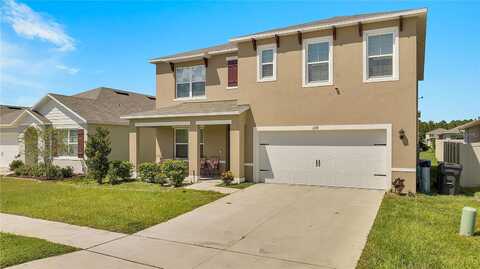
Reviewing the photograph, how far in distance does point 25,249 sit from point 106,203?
413 cm

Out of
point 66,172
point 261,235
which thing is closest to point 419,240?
point 261,235

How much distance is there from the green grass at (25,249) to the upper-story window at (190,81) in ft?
36.0

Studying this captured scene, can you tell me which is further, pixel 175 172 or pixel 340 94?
pixel 175 172

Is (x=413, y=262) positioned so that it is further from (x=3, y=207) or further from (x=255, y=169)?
(x=3, y=207)

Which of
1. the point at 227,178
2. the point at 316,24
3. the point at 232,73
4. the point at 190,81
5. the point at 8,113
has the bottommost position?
the point at 227,178

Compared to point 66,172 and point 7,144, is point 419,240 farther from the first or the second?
point 7,144

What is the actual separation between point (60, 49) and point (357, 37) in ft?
46.8

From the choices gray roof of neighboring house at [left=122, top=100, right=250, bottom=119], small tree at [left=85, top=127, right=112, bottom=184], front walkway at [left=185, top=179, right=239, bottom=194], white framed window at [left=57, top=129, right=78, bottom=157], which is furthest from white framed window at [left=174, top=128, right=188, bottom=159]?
white framed window at [left=57, top=129, right=78, bottom=157]

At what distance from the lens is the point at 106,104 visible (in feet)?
69.2

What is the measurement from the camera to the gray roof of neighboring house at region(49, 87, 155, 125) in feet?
59.7

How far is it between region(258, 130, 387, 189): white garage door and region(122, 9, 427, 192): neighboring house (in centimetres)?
4

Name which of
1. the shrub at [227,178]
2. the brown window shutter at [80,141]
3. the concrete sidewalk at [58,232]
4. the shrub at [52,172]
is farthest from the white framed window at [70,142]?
the shrub at [227,178]

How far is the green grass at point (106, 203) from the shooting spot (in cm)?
803

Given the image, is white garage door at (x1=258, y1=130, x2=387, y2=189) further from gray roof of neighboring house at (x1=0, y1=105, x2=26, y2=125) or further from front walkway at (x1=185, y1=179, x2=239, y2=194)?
gray roof of neighboring house at (x1=0, y1=105, x2=26, y2=125)
